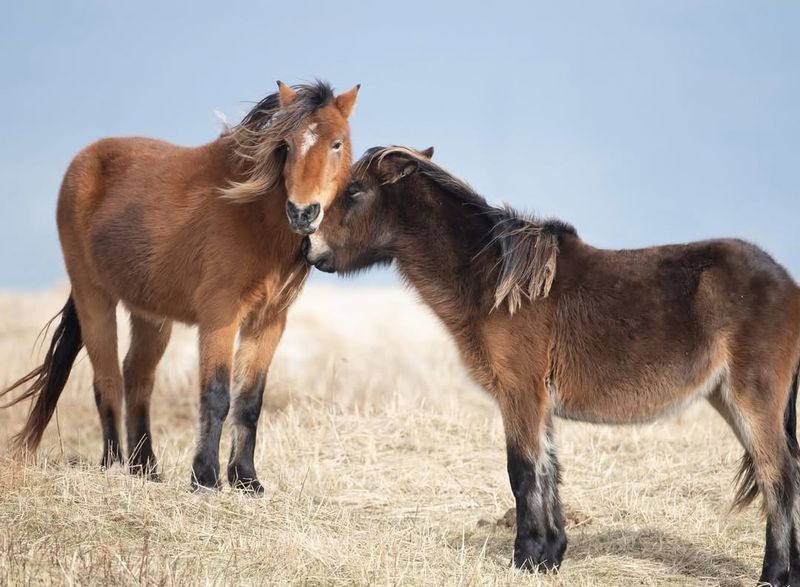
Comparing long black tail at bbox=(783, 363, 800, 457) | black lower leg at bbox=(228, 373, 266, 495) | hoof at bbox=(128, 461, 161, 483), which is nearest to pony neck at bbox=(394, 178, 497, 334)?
Result: black lower leg at bbox=(228, 373, 266, 495)

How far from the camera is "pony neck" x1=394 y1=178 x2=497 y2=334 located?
6711mm

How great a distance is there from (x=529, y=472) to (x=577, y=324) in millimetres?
961

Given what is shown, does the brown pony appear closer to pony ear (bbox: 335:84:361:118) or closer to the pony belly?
pony ear (bbox: 335:84:361:118)

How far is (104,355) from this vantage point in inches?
344

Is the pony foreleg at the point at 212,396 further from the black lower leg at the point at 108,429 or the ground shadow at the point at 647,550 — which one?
the ground shadow at the point at 647,550

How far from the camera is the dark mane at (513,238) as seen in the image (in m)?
6.46

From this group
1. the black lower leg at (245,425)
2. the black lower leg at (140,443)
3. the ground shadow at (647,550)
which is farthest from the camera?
the black lower leg at (140,443)

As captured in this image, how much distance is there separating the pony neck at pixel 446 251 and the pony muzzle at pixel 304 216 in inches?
22.1

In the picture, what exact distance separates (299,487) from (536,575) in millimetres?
2736

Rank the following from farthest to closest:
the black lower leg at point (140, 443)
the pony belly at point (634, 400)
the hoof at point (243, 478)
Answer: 1. the black lower leg at point (140, 443)
2. the hoof at point (243, 478)
3. the pony belly at point (634, 400)

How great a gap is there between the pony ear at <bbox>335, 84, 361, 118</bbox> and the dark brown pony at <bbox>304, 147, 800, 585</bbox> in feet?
1.81

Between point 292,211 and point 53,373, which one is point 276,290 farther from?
point 53,373

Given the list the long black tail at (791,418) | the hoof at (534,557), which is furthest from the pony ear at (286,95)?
the long black tail at (791,418)

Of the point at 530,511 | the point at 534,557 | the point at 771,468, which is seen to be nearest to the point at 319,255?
the point at 530,511
